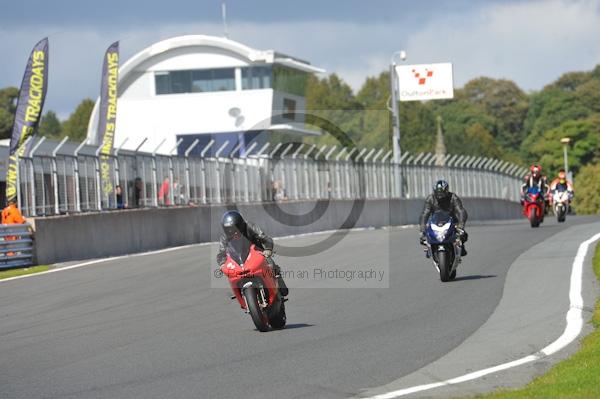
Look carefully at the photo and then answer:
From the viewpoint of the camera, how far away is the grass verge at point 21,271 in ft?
75.1

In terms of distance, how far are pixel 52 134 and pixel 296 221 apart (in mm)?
113753

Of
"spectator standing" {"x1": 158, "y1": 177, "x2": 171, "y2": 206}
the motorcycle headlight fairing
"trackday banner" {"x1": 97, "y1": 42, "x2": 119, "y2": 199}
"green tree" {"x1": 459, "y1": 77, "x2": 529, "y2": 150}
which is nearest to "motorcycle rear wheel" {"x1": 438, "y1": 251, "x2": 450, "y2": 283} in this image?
the motorcycle headlight fairing

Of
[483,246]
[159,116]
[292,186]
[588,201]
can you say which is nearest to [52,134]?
[588,201]

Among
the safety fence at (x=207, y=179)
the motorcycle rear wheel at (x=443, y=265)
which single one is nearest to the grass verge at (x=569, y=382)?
the motorcycle rear wheel at (x=443, y=265)

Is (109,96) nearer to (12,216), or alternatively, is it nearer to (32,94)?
(32,94)

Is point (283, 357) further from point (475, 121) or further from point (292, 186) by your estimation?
point (475, 121)

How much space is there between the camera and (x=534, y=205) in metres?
31.9

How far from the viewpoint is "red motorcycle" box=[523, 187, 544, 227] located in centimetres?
3153

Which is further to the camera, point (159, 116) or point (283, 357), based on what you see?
point (159, 116)

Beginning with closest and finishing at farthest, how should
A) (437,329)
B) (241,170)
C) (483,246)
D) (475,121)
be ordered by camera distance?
1. (437,329)
2. (483,246)
3. (241,170)
4. (475,121)

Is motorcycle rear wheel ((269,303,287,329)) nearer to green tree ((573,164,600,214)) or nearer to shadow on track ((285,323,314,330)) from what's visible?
shadow on track ((285,323,314,330))

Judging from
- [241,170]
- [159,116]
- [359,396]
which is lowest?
[359,396]

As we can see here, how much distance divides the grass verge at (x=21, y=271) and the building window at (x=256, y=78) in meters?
51.8

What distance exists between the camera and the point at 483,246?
25047 mm
